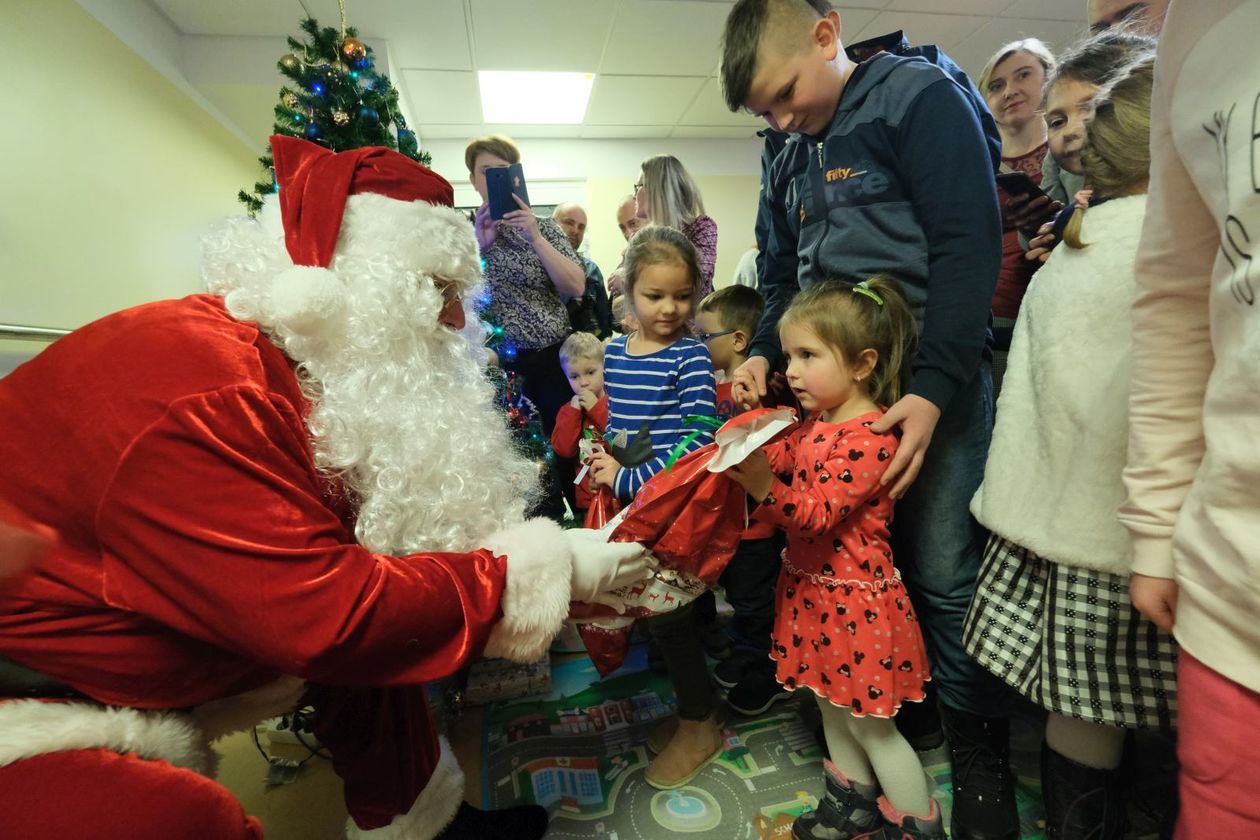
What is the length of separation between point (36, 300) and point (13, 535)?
2192 millimetres

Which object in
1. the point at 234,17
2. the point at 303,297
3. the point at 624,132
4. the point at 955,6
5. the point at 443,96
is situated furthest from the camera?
the point at 624,132

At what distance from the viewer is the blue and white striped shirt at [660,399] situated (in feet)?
5.16

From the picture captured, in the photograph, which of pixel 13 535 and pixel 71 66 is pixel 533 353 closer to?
pixel 13 535

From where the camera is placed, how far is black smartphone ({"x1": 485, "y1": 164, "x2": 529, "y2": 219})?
2.43 metres

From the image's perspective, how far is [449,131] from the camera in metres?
5.38

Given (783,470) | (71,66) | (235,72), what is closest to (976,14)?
(783,470)

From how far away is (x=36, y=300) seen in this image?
82.7 inches

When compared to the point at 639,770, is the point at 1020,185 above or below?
above

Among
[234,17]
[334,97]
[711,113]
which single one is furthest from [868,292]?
[711,113]

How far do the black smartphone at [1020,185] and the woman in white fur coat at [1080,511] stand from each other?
701 millimetres

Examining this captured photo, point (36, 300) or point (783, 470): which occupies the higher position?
point (36, 300)

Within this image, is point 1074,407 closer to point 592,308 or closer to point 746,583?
point 746,583

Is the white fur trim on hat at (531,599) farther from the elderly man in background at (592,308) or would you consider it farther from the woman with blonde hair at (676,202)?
the elderly man in background at (592,308)

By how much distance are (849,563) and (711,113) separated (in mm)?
5382
